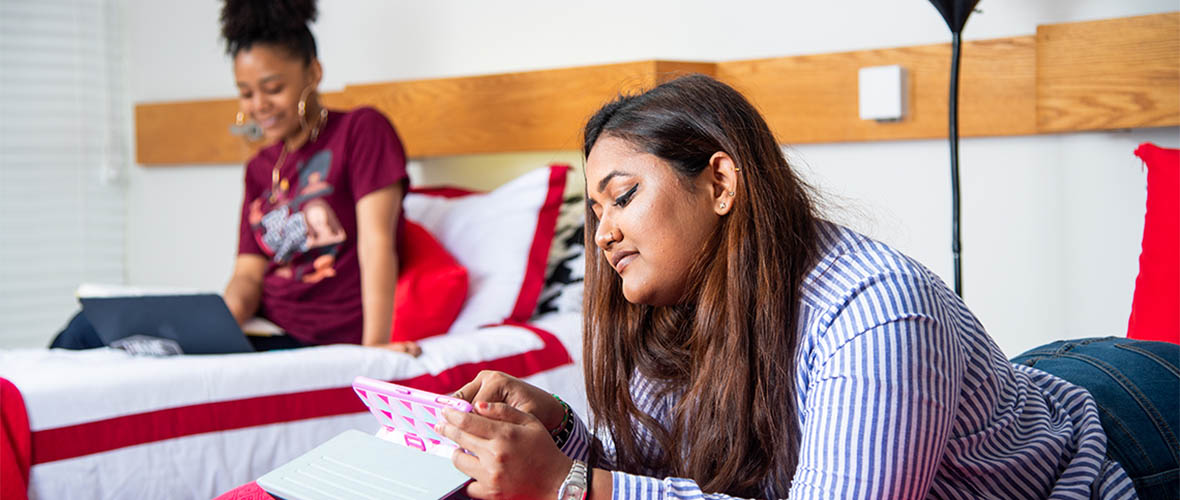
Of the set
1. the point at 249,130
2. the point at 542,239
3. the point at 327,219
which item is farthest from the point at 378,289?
the point at 249,130

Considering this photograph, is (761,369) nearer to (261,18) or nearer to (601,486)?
(601,486)

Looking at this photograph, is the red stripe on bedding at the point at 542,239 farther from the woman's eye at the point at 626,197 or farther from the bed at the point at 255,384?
the woman's eye at the point at 626,197

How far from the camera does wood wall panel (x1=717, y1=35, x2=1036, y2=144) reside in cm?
195

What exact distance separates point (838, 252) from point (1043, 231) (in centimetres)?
108

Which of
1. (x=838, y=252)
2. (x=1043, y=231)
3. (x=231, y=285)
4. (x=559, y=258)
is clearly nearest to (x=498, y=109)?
(x=559, y=258)

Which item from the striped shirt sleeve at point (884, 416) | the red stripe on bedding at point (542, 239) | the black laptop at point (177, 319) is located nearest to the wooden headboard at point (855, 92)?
the red stripe on bedding at point (542, 239)

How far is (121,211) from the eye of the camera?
3506mm

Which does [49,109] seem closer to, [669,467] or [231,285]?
[231,285]

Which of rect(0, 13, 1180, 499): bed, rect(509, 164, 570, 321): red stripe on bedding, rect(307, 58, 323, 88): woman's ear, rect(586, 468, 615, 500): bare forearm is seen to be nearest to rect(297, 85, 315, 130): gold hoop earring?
rect(307, 58, 323, 88): woman's ear

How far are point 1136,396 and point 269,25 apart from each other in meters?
1.84

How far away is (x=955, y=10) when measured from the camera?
1.75 m

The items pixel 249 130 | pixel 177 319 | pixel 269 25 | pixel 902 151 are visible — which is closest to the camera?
pixel 177 319

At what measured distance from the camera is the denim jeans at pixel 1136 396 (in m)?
1.19

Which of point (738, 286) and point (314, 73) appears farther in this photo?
point (314, 73)
